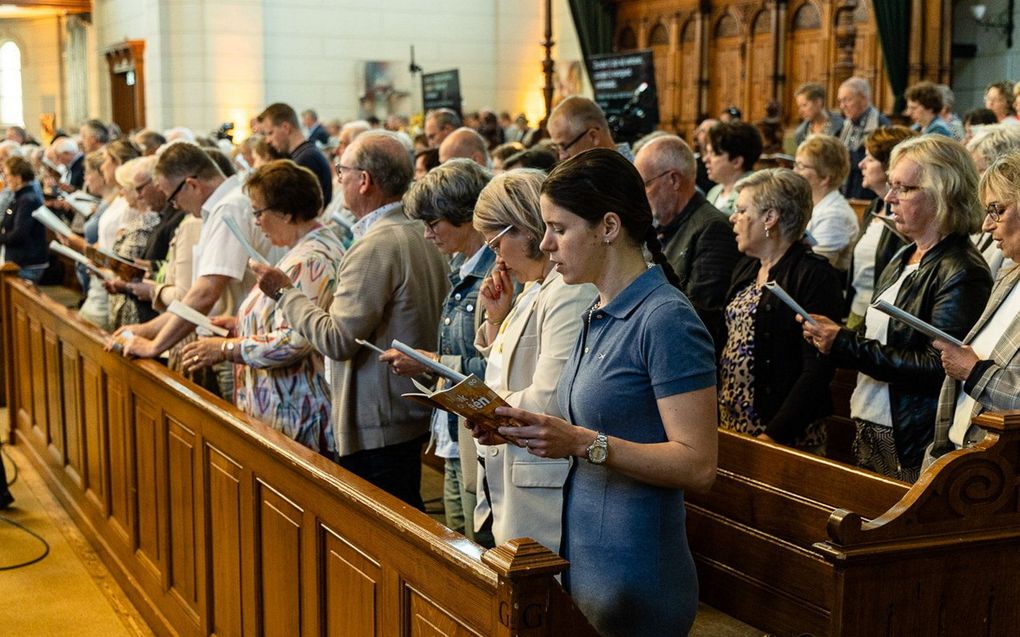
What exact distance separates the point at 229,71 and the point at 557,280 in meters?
14.5

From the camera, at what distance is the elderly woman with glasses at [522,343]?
210 cm

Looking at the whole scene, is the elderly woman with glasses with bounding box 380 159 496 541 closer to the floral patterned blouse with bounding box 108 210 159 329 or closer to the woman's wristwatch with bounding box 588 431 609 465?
the woman's wristwatch with bounding box 588 431 609 465

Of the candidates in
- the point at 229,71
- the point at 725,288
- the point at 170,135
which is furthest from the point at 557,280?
the point at 229,71

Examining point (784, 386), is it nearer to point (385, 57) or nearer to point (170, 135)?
point (170, 135)

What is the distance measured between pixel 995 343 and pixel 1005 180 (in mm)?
343

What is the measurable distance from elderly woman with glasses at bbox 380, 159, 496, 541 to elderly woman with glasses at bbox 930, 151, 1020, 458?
3.55ft

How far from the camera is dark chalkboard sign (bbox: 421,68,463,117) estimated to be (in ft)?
41.7

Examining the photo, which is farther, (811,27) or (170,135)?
(811,27)

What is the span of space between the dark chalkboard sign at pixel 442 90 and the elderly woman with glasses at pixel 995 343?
→ 1025cm

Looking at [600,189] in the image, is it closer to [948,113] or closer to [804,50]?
[948,113]

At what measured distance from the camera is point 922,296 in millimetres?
2805

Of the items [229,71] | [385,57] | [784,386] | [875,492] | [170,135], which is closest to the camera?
[875,492]

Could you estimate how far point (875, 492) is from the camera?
2.44 m

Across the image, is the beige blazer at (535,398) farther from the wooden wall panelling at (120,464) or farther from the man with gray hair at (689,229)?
the wooden wall panelling at (120,464)
